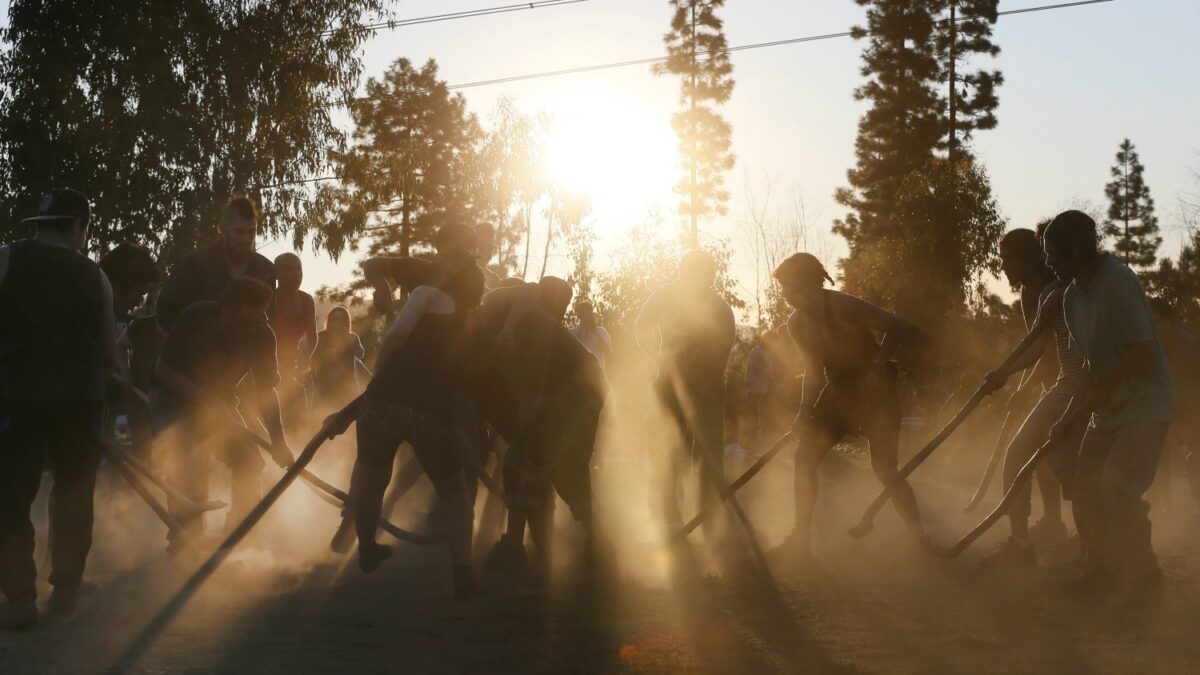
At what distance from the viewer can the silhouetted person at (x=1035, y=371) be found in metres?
8.20

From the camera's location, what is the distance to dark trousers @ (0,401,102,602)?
647cm

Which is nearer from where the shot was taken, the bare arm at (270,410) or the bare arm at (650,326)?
the bare arm at (270,410)

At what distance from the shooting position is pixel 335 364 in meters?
16.7

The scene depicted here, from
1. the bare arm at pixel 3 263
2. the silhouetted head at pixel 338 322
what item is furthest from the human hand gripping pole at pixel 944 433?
the silhouetted head at pixel 338 322

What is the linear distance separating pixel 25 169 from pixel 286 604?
91.7ft

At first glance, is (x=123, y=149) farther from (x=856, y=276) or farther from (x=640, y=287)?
(x=856, y=276)

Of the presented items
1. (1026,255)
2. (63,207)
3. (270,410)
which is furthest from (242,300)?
(1026,255)

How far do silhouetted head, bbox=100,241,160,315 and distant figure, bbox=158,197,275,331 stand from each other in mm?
454

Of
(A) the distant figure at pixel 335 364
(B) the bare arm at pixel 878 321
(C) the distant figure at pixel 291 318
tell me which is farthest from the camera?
(A) the distant figure at pixel 335 364

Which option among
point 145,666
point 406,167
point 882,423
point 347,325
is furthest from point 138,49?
point 145,666

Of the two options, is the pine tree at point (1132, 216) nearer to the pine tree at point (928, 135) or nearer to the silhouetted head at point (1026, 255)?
the pine tree at point (928, 135)

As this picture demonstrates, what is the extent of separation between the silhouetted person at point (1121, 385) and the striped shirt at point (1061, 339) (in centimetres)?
91

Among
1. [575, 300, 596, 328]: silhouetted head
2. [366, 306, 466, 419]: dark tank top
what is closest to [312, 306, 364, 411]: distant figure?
[575, 300, 596, 328]: silhouetted head

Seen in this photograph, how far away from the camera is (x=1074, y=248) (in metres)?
7.08
